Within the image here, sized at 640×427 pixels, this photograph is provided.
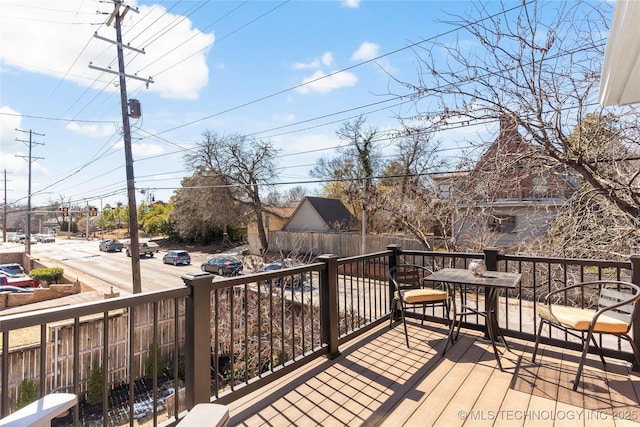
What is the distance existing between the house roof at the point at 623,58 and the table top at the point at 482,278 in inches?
59.4

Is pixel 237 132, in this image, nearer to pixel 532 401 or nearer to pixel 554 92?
pixel 554 92

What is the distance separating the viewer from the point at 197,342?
201cm

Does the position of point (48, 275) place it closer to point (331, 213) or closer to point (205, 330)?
point (331, 213)

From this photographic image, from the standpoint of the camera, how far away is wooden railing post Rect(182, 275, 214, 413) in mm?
1992

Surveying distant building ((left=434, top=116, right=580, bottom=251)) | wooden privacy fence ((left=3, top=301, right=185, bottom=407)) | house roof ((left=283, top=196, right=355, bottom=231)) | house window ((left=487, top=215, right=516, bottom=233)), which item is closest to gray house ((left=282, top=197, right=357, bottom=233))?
house roof ((left=283, top=196, right=355, bottom=231))

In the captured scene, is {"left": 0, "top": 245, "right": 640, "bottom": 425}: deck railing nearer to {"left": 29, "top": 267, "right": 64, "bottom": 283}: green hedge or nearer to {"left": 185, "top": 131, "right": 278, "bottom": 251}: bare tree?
{"left": 29, "top": 267, "right": 64, "bottom": 283}: green hedge

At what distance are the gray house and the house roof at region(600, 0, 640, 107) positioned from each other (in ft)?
60.1

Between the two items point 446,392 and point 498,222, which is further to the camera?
point 498,222

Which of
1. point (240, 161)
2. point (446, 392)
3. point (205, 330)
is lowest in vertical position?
point (446, 392)

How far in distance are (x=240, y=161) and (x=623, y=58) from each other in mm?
21996

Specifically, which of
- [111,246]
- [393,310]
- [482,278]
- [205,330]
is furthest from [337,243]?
[111,246]

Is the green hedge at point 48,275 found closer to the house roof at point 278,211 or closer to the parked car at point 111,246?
the house roof at point 278,211

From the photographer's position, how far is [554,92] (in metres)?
3.93

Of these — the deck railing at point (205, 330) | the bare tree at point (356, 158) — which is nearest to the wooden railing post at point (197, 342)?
the deck railing at point (205, 330)
